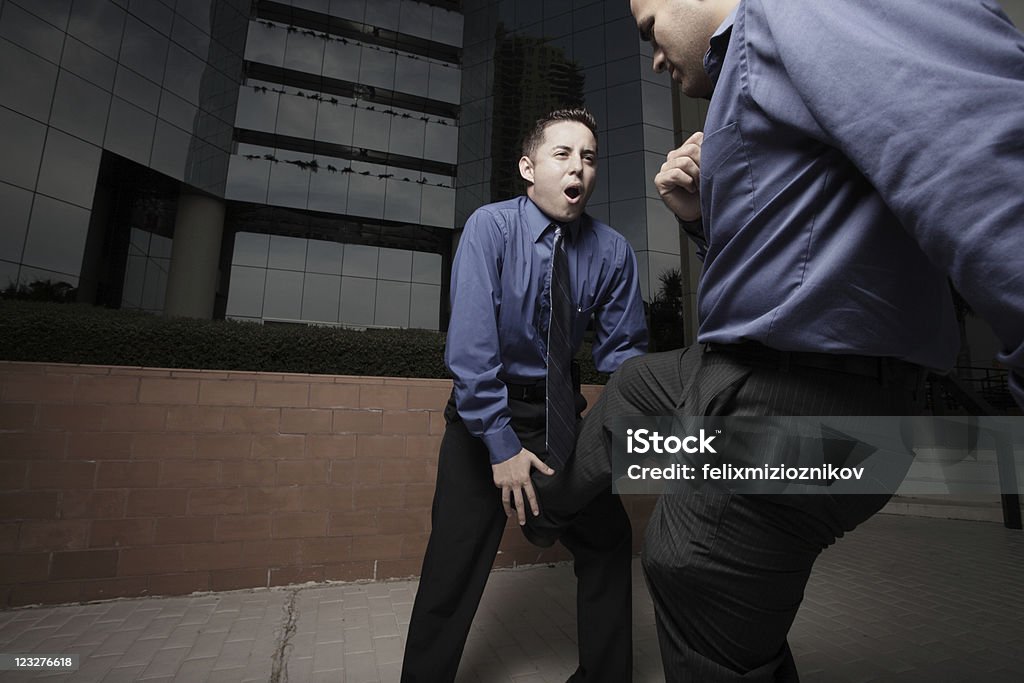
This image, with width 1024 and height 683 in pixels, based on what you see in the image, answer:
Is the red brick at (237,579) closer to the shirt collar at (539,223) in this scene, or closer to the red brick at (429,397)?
the red brick at (429,397)

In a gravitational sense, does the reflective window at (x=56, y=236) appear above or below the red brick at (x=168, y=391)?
above

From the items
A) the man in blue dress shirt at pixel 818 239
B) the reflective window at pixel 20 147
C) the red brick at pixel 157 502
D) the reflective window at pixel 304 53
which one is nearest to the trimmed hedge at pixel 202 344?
the red brick at pixel 157 502

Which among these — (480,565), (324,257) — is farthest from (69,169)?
(480,565)

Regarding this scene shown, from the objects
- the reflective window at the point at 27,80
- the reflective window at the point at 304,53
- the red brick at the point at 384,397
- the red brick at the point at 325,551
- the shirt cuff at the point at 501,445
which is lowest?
the red brick at the point at 325,551

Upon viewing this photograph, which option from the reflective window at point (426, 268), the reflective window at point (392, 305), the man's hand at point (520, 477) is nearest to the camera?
the man's hand at point (520, 477)

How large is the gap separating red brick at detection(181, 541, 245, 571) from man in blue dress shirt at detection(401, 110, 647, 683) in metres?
1.83

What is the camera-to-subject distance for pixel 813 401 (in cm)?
92

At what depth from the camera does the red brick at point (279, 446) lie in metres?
3.17

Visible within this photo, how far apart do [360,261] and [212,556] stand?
14070mm

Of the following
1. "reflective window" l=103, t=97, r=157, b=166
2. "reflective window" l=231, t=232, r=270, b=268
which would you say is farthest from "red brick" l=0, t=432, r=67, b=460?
"reflective window" l=231, t=232, r=270, b=268

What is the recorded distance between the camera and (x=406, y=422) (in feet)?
11.4

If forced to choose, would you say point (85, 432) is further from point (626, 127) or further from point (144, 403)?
point (626, 127)

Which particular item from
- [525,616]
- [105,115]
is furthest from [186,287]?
[525,616]

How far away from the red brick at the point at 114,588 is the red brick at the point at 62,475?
0.55m
